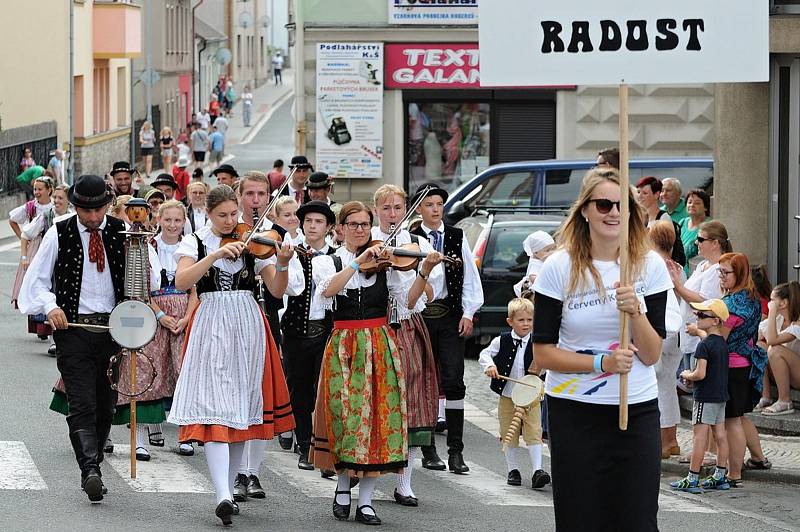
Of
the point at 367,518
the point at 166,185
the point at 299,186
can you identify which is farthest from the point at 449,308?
the point at 166,185

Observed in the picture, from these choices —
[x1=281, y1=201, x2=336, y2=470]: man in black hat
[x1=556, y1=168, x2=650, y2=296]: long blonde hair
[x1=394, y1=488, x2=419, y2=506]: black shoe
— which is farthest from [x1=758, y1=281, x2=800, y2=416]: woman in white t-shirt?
[x1=556, y1=168, x2=650, y2=296]: long blonde hair

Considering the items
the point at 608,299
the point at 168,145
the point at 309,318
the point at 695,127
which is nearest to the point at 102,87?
the point at 168,145

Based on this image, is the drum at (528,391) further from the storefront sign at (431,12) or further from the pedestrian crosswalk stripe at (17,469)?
the storefront sign at (431,12)

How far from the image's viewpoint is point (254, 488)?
9367mm

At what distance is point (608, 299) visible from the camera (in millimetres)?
6176

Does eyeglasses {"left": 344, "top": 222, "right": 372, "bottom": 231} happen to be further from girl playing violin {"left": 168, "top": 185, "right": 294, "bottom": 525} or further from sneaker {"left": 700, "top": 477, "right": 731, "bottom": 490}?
sneaker {"left": 700, "top": 477, "right": 731, "bottom": 490}

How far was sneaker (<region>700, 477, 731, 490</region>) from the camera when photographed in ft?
33.5

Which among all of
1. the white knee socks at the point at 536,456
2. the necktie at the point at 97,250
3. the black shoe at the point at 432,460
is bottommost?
the black shoe at the point at 432,460

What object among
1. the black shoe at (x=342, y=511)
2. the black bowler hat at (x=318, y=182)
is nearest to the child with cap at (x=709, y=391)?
the black shoe at (x=342, y=511)

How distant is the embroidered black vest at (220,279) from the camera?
8656mm

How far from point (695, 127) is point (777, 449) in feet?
51.1

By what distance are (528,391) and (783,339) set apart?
9.02 feet

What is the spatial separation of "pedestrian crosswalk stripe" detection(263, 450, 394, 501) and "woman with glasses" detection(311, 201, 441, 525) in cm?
72

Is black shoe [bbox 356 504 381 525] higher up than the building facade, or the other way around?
the building facade
